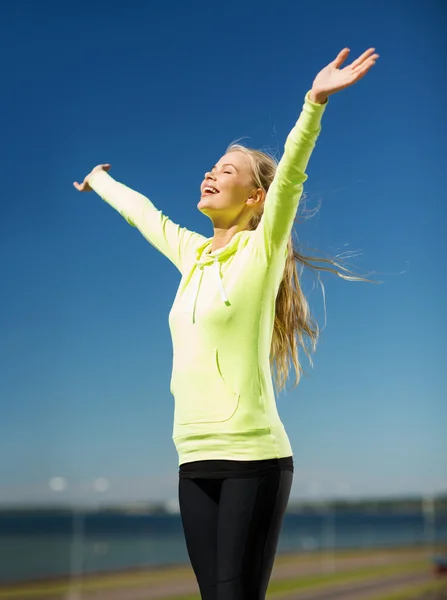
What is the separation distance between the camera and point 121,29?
6918mm

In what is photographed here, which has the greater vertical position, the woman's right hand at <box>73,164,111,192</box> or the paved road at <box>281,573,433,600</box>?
the woman's right hand at <box>73,164,111,192</box>

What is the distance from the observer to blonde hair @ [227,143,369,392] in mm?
1423

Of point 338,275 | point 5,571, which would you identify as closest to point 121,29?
point 338,275

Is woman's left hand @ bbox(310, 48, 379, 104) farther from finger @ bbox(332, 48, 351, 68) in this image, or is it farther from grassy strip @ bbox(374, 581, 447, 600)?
grassy strip @ bbox(374, 581, 447, 600)

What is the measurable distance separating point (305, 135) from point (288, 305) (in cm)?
39

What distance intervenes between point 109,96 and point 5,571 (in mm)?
13423

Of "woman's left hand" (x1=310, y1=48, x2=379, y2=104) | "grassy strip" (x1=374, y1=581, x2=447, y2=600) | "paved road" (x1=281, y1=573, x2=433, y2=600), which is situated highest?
"woman's left hand" (x1=310, y1=48, x2=379, y2=104)

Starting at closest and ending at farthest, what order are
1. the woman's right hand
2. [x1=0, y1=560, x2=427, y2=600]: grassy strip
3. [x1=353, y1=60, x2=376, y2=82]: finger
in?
[x1=353, y1=60, x2=376, y2=82]: finger, the woman's right hand, [x1=0, y1=560, x2=427, y2=600]: grassy strip

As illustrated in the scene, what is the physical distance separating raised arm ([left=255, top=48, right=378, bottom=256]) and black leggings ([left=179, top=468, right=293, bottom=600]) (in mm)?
423

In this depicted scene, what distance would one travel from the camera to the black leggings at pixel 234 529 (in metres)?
1.12

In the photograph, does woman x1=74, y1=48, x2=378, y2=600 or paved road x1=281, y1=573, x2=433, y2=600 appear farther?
paved road x1=281, y1=573, x2=433, y2=600

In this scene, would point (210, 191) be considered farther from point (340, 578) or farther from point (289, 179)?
point (340, 578)

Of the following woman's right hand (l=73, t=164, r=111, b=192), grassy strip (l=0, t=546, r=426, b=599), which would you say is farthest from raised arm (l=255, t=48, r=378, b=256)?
grassy strip (l=0, t=546, r=426, b=599)

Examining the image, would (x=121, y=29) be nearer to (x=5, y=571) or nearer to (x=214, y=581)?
(x=214, y=581)
